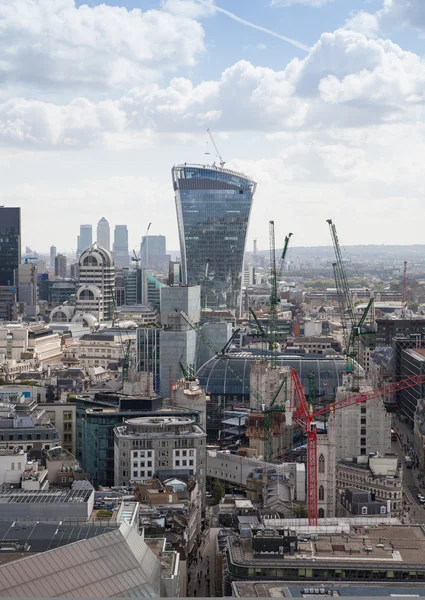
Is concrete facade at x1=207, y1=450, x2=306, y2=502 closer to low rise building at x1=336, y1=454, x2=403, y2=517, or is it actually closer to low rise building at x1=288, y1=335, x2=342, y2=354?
low rise building at x1=336, y1=454, x2=403, y2=517

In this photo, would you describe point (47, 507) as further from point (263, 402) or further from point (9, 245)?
point (9, 245)

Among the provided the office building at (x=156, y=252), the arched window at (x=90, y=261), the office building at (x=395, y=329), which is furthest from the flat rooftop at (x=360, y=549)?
the office building at (x=156, y=252)

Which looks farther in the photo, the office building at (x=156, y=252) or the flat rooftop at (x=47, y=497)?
the office building at (x=156, y=252)

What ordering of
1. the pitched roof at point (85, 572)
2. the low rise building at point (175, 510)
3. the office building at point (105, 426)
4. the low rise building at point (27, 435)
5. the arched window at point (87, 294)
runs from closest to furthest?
the pitched roof at point (85, 572), the low rise building at point (175, 510), the low rise building at point (27, 435), the office building at point (105, 426), the arched window at point (87, 294)

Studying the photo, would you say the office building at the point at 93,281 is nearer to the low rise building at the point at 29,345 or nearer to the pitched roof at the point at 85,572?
the low rise building at the point at 29,345

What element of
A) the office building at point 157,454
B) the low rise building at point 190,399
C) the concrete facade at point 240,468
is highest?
the low rise building at point 190,399

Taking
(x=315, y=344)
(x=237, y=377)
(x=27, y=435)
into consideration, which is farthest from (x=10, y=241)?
(x=27, y=435)

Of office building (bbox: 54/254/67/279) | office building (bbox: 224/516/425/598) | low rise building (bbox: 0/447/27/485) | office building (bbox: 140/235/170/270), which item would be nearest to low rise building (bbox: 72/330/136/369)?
low rise building (bbox: 0/447/27/485)

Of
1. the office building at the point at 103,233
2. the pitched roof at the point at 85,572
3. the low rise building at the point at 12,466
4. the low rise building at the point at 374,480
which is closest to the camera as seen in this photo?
the pitched roof at the point at 85,572
